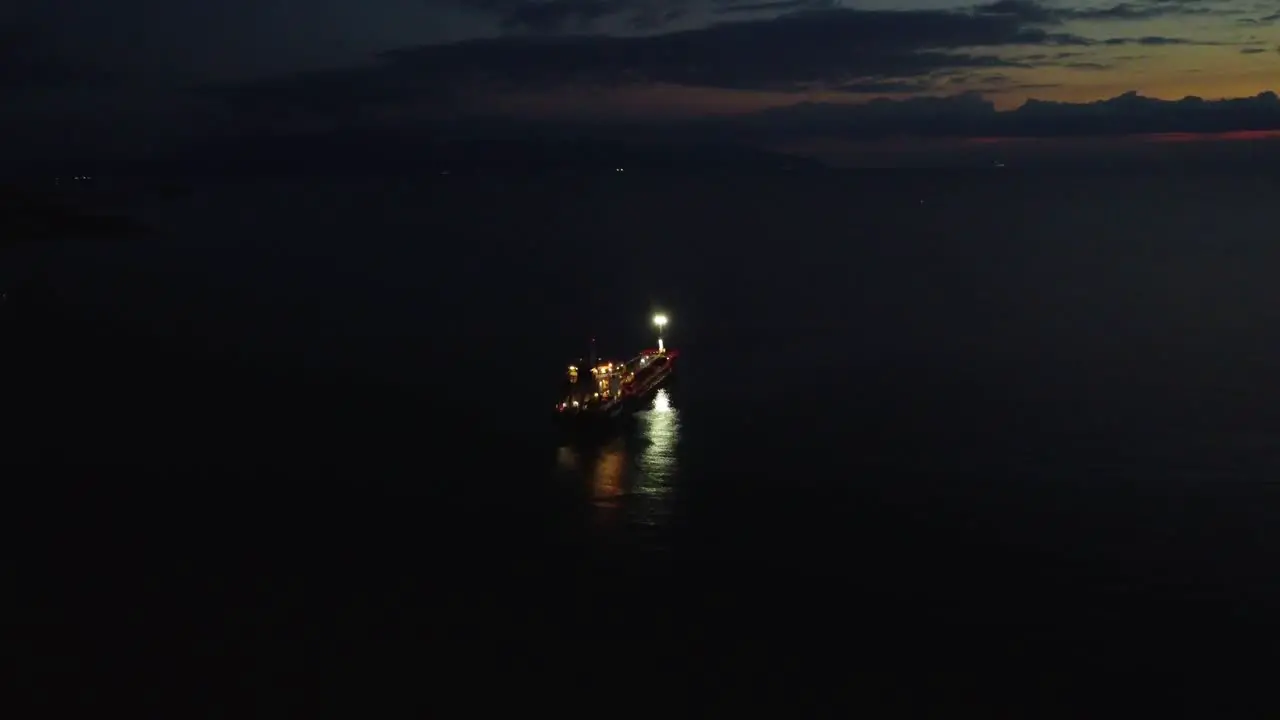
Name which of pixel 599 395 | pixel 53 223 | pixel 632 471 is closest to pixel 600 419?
pixel 599 395

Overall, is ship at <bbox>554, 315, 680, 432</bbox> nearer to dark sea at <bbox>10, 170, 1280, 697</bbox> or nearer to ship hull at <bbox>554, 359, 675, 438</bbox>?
ship hull at <bbox>554, 359, 675, 438</bbox>

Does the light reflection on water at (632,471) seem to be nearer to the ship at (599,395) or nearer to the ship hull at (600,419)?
the ship hull at (600,419)

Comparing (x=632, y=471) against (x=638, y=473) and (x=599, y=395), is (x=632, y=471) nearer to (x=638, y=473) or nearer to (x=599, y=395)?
(x=638, y=473)

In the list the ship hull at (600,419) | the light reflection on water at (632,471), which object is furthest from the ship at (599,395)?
the light reflection on water at (632,471)

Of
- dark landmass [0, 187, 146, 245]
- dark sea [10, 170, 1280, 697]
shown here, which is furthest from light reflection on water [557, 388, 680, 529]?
dark landmass [0, 187, 146, 245]

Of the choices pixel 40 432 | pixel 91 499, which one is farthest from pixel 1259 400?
pixel 40 432

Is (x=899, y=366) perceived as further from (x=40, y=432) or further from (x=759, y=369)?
(x=40, y=432)
